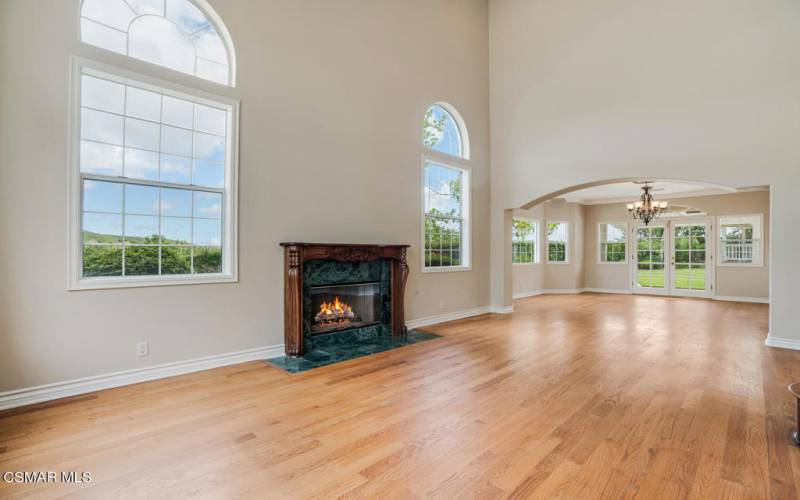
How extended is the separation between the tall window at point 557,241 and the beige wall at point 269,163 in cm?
452

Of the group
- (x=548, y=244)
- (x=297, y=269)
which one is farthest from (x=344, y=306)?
(x=548, y=244)

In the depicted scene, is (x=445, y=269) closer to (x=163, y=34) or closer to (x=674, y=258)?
(x=163, y=34)

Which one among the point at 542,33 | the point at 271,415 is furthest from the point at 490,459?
the point at 542,33

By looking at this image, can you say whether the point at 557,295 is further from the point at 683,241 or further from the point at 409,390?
the point at 409,390

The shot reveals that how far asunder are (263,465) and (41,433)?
5.08ft

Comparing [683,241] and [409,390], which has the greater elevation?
[683,241]

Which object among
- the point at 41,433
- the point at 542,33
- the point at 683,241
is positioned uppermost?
the point at 542,33

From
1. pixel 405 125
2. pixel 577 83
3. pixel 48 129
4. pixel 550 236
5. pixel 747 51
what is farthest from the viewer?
pixel 550 236

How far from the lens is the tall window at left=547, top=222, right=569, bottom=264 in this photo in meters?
10.7

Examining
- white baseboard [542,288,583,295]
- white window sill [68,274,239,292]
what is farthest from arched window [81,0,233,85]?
white baseboard [542,288,583,295]

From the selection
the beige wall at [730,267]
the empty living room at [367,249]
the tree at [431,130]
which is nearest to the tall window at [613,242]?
the beige wall at [730,267]

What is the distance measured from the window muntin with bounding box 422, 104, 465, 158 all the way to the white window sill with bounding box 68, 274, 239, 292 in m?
3.54

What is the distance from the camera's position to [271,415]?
267 centimetres

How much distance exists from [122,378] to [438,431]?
2668mm
